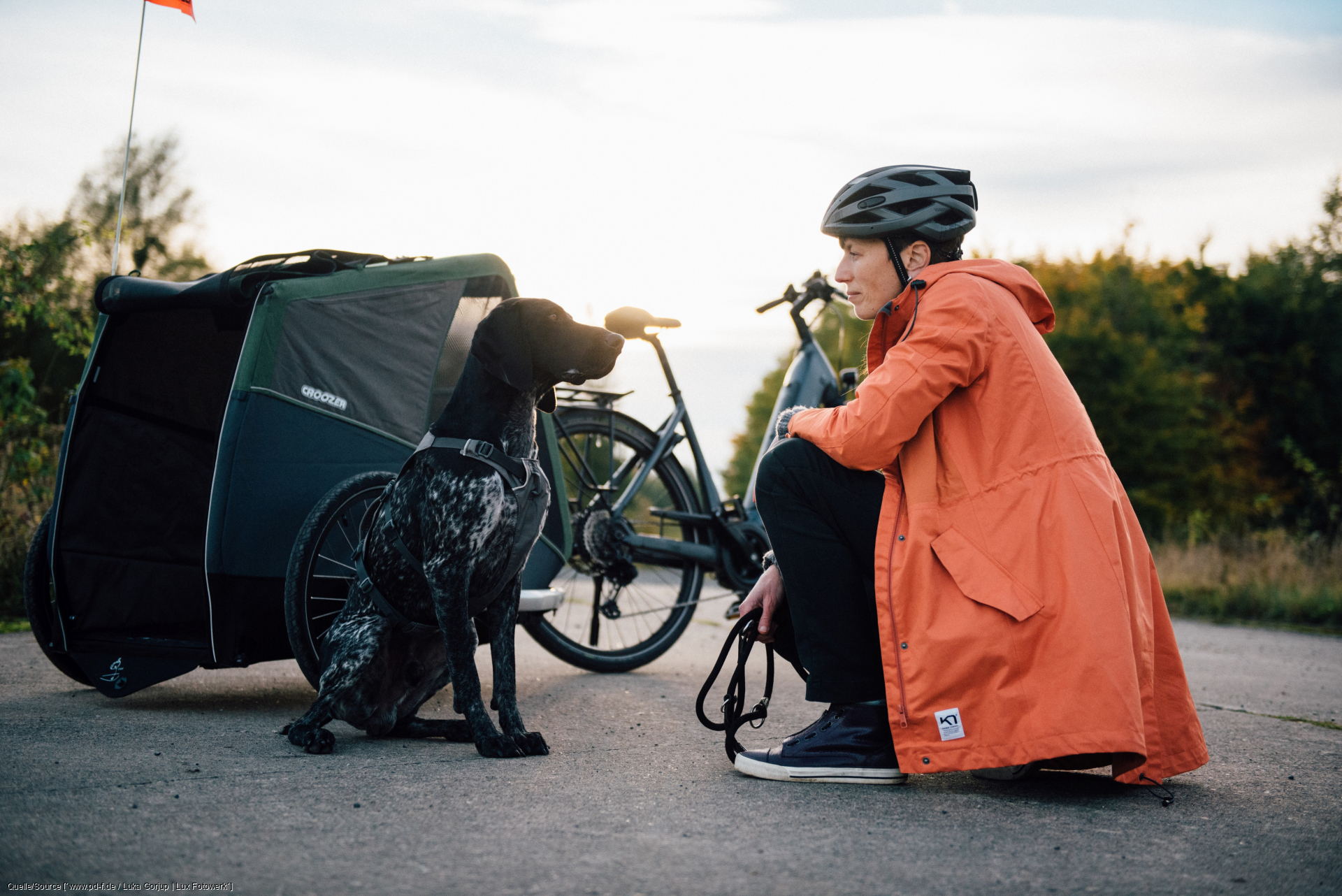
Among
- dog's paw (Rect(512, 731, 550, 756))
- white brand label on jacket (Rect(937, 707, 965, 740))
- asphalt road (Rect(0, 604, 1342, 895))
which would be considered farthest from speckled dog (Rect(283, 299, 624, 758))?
white brand label on jacket (Rect(937, 707, 965, 740))

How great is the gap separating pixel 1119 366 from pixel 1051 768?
59.8 ft

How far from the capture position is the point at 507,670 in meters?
2.72

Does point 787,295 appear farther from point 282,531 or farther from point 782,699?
point 282,531

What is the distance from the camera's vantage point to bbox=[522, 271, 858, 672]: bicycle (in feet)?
13.6

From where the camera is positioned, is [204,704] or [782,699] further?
[782,699]

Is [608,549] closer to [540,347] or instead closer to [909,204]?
[540,347]

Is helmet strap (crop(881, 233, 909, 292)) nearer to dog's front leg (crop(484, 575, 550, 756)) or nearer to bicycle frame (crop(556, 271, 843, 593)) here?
dog's front leg (crop(484, 575, 550, 756))

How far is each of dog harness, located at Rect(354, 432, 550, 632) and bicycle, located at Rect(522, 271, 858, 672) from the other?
1.15 m

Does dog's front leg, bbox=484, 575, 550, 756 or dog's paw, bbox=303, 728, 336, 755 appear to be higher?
dog's front leg, bbox=484, 575, 550, 756

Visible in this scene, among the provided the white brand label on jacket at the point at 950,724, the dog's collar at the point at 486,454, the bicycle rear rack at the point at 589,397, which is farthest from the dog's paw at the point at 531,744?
the bicycle rear rack at the point at 589,397

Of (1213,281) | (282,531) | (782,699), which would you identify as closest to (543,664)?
(782,699)

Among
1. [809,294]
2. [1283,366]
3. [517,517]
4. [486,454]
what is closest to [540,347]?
[486,454]

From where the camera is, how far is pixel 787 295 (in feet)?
15.9

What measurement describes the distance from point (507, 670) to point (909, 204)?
63.7 inches
